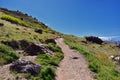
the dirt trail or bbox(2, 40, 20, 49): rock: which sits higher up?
bbox(2, 40, 20, 49): rock

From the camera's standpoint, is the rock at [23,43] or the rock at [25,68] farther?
the rock at [23,43]

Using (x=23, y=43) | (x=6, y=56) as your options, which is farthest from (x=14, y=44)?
(x=6, y=56)

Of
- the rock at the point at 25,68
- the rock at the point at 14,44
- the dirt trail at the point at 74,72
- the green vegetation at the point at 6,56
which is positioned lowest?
the dirt trail at the point at 74,72

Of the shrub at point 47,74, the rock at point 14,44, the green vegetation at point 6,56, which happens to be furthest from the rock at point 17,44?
the shrub at point 47,74

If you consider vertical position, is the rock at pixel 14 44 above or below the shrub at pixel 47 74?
above

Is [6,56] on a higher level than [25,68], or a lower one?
higher

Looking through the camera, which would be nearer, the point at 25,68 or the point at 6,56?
the point at 25,68

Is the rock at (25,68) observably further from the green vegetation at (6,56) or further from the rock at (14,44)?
the rock at (14,44)

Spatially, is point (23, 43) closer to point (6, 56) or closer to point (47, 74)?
point (6, 56)

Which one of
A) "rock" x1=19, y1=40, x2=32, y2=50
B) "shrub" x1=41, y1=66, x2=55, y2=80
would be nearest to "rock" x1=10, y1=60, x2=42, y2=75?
"shrub" x1=41, y1=66, x2=55, y2=80

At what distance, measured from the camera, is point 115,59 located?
58562 mm

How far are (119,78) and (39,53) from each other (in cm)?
1199

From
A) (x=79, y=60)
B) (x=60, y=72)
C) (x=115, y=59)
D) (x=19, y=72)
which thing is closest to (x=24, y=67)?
(x=19, y=72)

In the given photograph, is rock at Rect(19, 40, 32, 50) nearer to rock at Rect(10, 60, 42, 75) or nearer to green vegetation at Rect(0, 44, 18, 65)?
green vegetation at Rect(0, 44, 18, 65)
